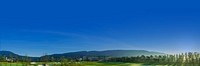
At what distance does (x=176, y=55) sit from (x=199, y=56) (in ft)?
37.7

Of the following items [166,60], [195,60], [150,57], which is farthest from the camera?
[150,57]

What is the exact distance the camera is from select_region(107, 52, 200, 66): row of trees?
132375 millimetres

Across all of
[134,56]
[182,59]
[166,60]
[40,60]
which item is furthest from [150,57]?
[40,60]

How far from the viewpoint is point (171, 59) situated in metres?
148

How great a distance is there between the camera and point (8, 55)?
119000 mm

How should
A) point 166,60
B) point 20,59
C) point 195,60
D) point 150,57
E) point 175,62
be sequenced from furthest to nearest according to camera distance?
1. point 150,57
2. point 166,60
3. point 175,62
4. point 195,60
5. point 20,59

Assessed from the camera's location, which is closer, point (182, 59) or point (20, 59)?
point (20, 59)

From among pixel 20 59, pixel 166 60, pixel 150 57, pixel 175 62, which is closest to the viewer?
pixel 20 59

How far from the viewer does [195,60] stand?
132125 millimetres

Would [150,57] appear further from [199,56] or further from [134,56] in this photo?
[199,56]

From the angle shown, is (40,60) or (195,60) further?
(195,60)

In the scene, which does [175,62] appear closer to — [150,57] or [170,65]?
[170,65]

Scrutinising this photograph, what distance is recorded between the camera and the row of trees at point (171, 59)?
132 meters

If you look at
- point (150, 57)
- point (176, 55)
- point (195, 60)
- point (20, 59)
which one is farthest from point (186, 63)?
point (20, 59)
